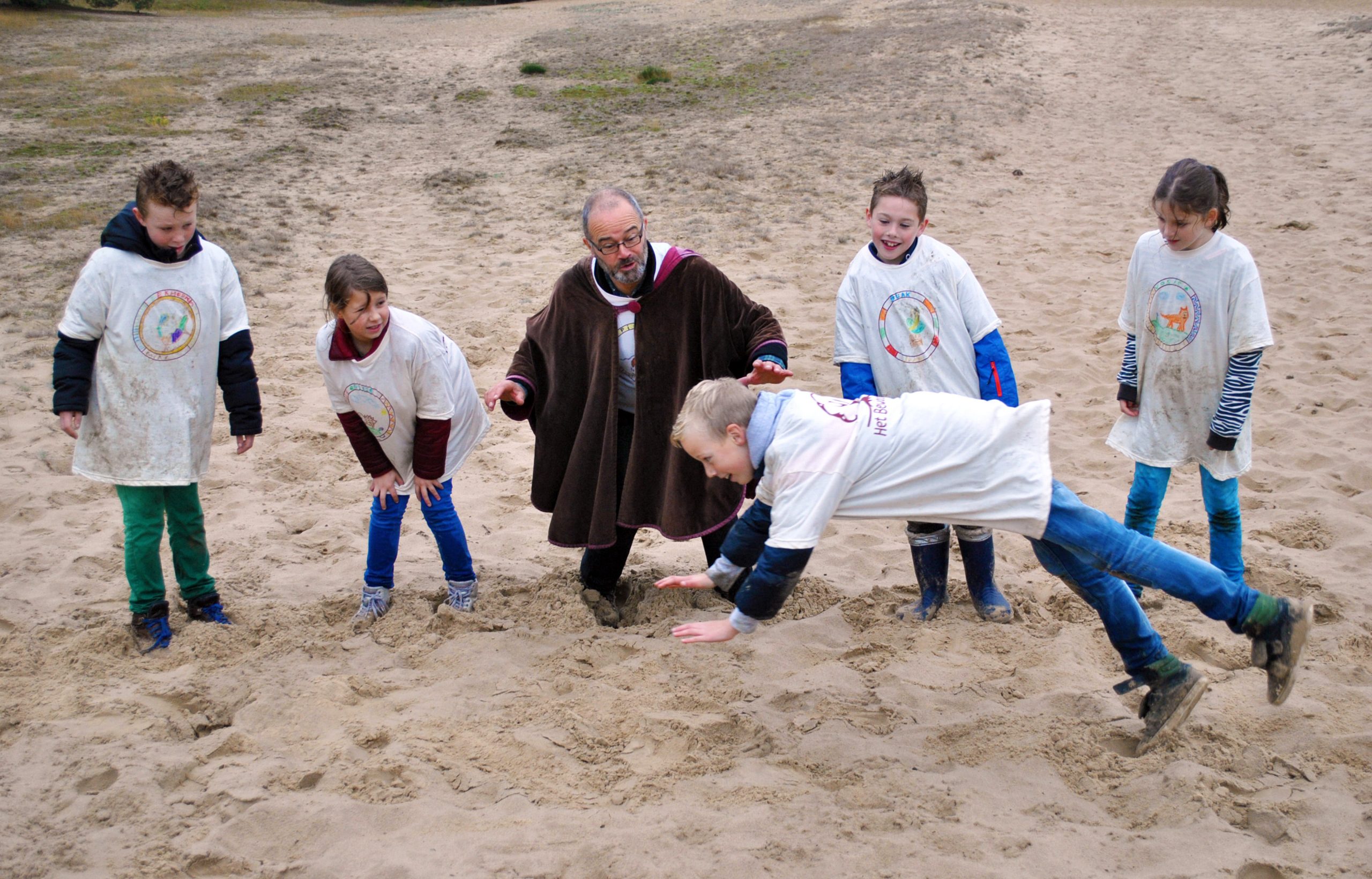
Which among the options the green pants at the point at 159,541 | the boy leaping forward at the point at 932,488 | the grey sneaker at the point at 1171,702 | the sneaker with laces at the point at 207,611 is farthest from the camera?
the sneaker with laces at the point at 207,611

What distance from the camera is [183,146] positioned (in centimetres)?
1125

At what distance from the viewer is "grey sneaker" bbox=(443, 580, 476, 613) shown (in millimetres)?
4152

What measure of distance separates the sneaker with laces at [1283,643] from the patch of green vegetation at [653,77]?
13.4 metres

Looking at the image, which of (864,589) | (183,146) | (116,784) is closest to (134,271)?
(116,784)

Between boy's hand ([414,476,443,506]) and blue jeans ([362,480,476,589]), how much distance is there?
0.02 metres

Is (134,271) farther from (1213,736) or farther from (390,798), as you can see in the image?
(1213,736)

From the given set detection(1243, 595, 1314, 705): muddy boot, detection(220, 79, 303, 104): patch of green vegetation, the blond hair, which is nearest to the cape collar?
the blond hair

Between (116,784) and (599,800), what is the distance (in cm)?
142

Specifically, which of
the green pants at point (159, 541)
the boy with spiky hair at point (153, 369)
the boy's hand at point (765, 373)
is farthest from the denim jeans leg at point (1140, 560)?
the green pants at point (159, 541)

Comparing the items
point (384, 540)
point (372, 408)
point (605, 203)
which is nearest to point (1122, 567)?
point (605, 203)

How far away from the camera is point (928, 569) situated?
398cm

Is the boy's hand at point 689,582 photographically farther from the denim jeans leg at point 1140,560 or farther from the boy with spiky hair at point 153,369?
the boy with spiky hair at point 153,369

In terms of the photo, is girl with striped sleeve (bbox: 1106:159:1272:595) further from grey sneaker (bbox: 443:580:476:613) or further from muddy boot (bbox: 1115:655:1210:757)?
grey sneaker (bbox: 443:580:476:613)

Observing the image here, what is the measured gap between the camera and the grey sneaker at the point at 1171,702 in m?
3.04
